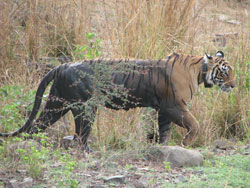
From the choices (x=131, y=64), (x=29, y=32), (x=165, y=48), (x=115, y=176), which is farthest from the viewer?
(x=29, y=32)

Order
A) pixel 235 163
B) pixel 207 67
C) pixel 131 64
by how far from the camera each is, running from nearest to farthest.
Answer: pixel 235 163 → pixel 131 64 → pixel 207 67

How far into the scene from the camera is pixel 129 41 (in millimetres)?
6930

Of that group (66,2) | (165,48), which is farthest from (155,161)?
(66,2)

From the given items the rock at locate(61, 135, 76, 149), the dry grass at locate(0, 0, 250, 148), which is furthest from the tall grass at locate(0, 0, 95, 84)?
the rock at locate(61, 135, 76, 149)

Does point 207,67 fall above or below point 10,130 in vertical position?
above

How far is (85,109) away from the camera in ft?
16.5

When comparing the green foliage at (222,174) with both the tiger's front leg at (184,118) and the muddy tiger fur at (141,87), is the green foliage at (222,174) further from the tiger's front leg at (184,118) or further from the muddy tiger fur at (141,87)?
the muddy tiger fur at (141,87)

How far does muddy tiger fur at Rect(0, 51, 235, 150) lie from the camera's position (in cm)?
536

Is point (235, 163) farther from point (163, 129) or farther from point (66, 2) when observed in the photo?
point (66, 2)

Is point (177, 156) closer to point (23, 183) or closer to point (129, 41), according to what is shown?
point (23, 183)

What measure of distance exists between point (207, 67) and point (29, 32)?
3.74 meters

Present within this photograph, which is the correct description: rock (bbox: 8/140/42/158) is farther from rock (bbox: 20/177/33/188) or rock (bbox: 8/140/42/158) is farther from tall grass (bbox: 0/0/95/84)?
tall grass (bbox: 0/0/95/84)

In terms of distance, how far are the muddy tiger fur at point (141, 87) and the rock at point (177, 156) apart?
1.83 ft

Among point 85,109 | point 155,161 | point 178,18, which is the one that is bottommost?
point 155,161
